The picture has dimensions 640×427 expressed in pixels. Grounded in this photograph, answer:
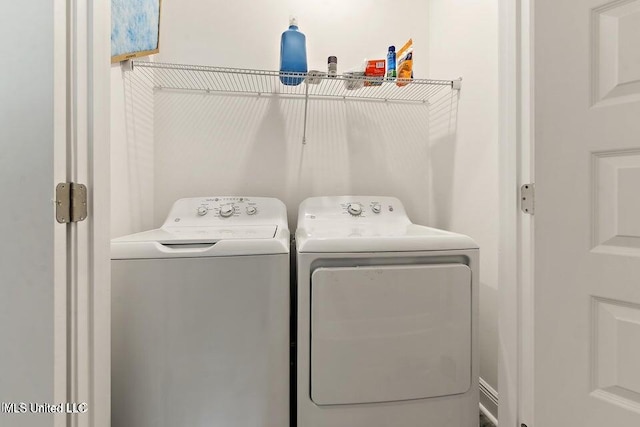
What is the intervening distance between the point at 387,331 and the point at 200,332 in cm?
64

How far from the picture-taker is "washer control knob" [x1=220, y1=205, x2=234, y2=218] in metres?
1.43

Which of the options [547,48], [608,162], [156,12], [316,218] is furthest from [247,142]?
[608,162]

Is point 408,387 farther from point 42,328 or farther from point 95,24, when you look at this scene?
point 95,24

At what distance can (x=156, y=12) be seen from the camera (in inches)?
57.7

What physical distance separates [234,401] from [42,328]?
61cm

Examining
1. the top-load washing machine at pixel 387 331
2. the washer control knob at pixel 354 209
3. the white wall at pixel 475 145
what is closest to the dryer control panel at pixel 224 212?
the washer control knob at pixel 354 209

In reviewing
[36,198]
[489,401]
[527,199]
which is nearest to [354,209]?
[527,199]

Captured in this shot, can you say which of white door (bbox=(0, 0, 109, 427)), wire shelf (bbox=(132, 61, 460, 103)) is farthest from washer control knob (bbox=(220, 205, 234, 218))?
white door (bbox=(0, 0, 109, 427))

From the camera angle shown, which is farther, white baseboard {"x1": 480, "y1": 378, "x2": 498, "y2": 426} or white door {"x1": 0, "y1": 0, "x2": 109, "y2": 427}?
white baseboard {"x1": 480, "y1": 378, "x2": 498, "y2": 426}

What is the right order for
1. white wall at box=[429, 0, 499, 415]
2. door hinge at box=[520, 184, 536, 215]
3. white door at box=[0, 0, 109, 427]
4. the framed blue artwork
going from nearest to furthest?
white door at box=[0, 0, 109, 427] < door hinge at box=[520, 184, 536, 215] < the framed blue artwork < white wall at box=[429, 0, 499, 415]

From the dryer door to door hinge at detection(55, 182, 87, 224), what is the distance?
662 millimetres

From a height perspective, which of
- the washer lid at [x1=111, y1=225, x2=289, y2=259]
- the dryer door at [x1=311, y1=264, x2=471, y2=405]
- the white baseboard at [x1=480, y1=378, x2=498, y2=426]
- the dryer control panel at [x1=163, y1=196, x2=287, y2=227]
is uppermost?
the dryer control panel at [x1=163, y1=196, x2=287, y2=227]

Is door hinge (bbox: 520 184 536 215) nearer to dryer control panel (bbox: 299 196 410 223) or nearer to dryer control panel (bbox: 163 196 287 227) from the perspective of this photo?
dryer control panel (bbox: 299 196 410 223)

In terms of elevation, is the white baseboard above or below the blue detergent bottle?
below
